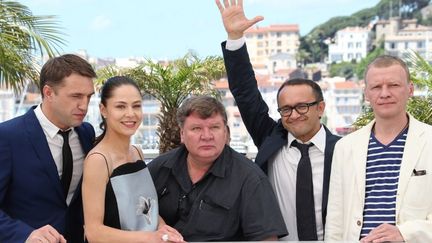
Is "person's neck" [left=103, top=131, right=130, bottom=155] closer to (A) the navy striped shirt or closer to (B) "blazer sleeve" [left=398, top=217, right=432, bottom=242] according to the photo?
(A) the navy striped shirt

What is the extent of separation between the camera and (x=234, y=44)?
12.5 ft

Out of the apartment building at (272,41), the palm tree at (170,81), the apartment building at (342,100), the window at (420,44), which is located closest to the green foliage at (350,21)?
the apartment building at (272,41)

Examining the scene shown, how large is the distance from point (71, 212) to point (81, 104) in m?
0.51

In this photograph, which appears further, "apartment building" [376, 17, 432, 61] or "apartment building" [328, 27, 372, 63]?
"apartment building" [328, 27, 372, 63]

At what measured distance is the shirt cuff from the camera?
3.81 metres

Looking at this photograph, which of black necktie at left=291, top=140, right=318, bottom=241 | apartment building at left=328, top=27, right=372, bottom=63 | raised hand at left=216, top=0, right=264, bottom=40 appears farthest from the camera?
apartment building at left=328, top=27, right=372, bottom=63

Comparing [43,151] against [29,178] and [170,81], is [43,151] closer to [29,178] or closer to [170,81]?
[29,178]

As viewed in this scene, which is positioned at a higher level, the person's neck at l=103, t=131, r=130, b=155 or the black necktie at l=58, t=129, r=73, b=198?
the person's neck at l=103, t=131, r=130, b=155

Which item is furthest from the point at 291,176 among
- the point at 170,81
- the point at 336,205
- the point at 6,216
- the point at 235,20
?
the point at 170,81

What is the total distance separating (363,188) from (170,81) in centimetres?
531

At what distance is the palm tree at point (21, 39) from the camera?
24.6 feet

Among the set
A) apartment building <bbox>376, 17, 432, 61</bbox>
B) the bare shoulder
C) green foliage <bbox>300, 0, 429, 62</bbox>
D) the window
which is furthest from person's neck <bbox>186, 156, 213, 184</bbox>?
green foliage <bbox>300, 0, 429, 62</bbox>

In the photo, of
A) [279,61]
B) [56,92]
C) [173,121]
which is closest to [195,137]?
[56,92]

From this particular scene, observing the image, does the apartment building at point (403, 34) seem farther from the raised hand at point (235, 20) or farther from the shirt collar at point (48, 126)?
the shirt collar at point (48, 126)
